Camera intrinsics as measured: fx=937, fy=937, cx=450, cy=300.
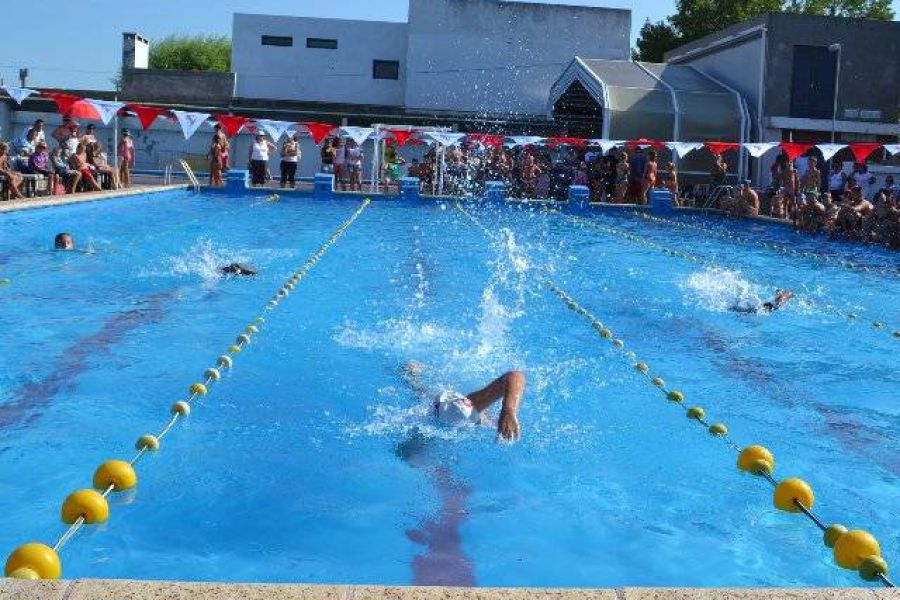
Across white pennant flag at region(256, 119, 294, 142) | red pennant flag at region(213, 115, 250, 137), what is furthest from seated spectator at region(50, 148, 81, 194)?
white pennant flag at region(256, 119, 294, 142)

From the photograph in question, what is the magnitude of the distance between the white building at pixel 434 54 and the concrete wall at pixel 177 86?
1029 millimetres

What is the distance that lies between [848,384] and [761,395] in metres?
0.91

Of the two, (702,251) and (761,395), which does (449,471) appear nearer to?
(761,395)

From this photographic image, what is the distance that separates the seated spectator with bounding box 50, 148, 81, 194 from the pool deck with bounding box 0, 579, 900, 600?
15.9 m

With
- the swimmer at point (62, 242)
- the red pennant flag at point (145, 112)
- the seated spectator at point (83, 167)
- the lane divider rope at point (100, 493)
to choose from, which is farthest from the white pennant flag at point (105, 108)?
the lane divider rope at point (100, 493)

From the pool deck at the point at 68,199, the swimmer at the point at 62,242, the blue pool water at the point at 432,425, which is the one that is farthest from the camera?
the pool deck at the point at 68,199

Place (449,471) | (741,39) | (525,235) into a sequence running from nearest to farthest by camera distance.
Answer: (449,471) → (525,235) → (741,39)

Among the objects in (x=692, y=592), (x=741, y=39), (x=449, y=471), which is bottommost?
(x=449, y=471)

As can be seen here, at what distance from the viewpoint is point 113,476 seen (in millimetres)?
3969

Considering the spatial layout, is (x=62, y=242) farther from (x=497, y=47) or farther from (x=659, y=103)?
(x=497, y=47)

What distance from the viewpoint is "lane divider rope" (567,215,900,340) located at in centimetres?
892

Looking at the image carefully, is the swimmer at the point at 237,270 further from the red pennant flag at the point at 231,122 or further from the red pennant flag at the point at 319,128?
the red pennant flag at the point at 319,128

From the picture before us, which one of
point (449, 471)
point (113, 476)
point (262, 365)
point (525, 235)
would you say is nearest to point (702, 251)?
point (525, 235)

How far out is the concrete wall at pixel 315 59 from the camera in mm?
32719
